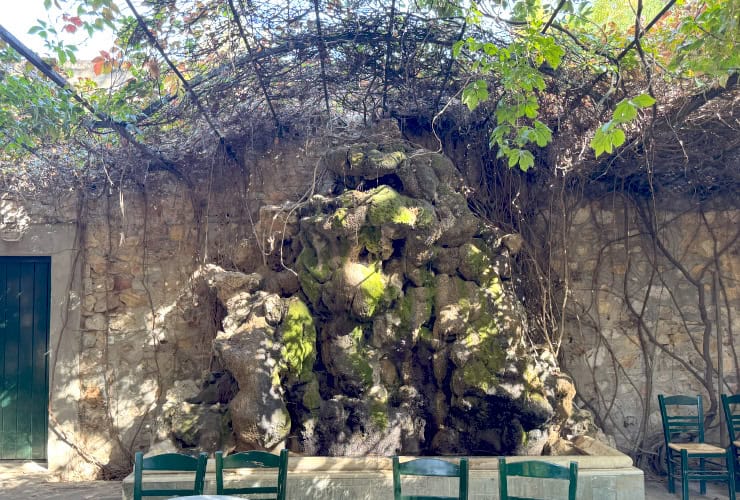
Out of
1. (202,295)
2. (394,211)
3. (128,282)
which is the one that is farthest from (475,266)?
(128,282)

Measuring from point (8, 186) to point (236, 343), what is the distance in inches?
120

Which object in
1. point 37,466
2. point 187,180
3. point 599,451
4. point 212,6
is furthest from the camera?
point 187,180

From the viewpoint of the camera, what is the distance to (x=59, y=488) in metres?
4.80

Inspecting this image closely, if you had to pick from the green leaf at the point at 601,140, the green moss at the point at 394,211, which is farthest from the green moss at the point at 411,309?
the green leaf at the point at 601,140

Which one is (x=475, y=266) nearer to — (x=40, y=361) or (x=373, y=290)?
(x=373, y=290)

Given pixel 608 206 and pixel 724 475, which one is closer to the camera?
pixel 724 475

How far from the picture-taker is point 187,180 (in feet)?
18.1

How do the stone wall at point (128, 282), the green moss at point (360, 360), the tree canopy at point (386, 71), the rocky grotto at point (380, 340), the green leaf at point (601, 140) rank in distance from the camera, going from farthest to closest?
the stone wall at point (128, 282), the green moss at point (360, 360), the rocky grotto at point (380, 340), the tree canopy at point (386, 71), the green leaf at point (601, 140)

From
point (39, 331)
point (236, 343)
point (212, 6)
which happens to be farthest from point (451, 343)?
point (39, 331)

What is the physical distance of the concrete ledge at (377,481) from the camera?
3.58 meters

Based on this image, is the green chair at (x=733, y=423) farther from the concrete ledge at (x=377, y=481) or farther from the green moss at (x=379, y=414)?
the green moss at (x=379, y=414)

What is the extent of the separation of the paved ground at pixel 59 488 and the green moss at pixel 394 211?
2.86 metres

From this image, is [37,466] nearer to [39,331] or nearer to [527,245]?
[39,331]

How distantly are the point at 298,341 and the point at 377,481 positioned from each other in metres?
1.09
